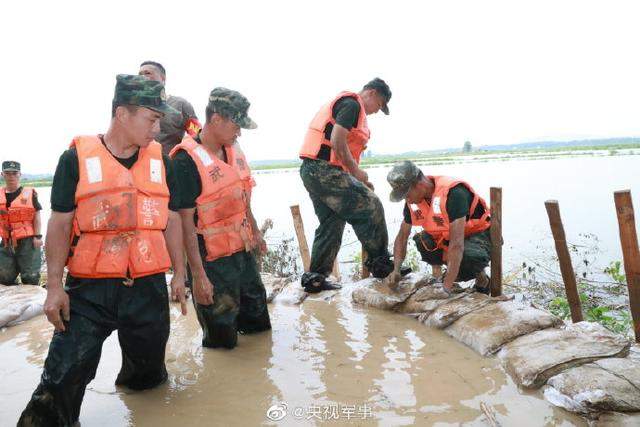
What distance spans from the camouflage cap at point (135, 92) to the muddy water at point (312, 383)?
1726mm

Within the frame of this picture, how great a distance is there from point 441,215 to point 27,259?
5977 millimetres

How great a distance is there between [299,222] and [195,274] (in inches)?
142

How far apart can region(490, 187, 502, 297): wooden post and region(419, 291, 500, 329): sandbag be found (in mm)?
444

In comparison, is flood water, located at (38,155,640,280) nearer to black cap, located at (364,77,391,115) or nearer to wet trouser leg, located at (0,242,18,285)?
black cap, located at (364,77,391,115)

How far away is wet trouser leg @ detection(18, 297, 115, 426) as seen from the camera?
88.6 inches

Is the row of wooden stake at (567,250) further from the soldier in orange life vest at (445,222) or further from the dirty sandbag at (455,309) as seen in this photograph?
the dirty sandbag at (455,309)

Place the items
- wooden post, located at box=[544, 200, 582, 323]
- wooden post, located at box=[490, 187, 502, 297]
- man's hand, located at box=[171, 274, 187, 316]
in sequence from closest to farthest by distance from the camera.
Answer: man's hand, located at box=[171, 274, 187, 316]
wooden post, located at box=[544, 200, 582, 323]
wooden post, located at box=[490, 187, 502, 297]

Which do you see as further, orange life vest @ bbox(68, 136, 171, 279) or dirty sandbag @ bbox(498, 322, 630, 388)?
dirty sandbag @ bbox(498, 322, 630, 388)

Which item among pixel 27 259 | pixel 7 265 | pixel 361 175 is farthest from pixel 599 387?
pixel 7 265

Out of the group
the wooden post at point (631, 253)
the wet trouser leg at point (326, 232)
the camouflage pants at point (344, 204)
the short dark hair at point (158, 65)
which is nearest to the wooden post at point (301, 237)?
the wet trouser leg at point (326, 232)

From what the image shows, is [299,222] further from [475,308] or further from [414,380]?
[414,380]

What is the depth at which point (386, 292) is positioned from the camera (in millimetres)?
4566

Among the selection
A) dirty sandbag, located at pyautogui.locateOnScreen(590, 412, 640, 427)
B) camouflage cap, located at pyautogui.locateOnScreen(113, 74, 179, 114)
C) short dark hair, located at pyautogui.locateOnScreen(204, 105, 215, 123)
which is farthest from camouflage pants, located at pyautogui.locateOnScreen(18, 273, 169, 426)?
dirty sandbag, located at pyautogui.locateOnScreen(590, 412, 640, 427)

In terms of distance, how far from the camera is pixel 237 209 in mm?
3367
